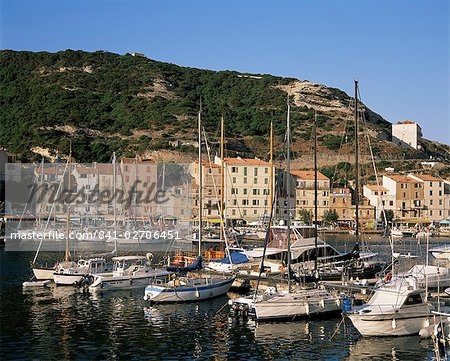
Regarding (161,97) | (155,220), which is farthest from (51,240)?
(161,97)

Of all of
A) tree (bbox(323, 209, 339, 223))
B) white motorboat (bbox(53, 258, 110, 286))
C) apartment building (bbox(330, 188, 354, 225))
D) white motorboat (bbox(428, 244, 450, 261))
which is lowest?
white motorboat (bbox(53, 258, 110, 286))

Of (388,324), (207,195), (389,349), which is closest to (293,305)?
(388,324)

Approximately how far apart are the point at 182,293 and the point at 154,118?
407 feet

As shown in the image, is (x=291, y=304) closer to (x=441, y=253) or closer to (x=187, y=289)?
(x=187, y=289)

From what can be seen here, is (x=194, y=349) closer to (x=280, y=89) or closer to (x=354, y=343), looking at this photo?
(x=354, y=343)

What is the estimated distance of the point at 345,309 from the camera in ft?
101

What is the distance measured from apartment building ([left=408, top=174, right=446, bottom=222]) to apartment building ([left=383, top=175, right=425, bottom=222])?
1.88 feet

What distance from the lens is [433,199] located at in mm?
99750

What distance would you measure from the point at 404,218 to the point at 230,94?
10885 cm

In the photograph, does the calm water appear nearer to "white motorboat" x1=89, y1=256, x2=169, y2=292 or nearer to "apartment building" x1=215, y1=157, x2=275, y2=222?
"white motorboat" x1=89, y1=256, x2=169, y2=292

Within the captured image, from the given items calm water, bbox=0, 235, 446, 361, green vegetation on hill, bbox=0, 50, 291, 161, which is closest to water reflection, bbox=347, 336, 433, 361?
calm water, bbox=0, 235, 446, 361

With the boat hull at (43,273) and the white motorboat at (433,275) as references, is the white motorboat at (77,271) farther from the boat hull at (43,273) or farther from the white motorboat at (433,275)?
the white motorboat at (433,275)

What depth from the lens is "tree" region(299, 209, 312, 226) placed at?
9206cm

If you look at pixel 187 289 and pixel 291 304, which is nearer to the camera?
pixel 291 304
